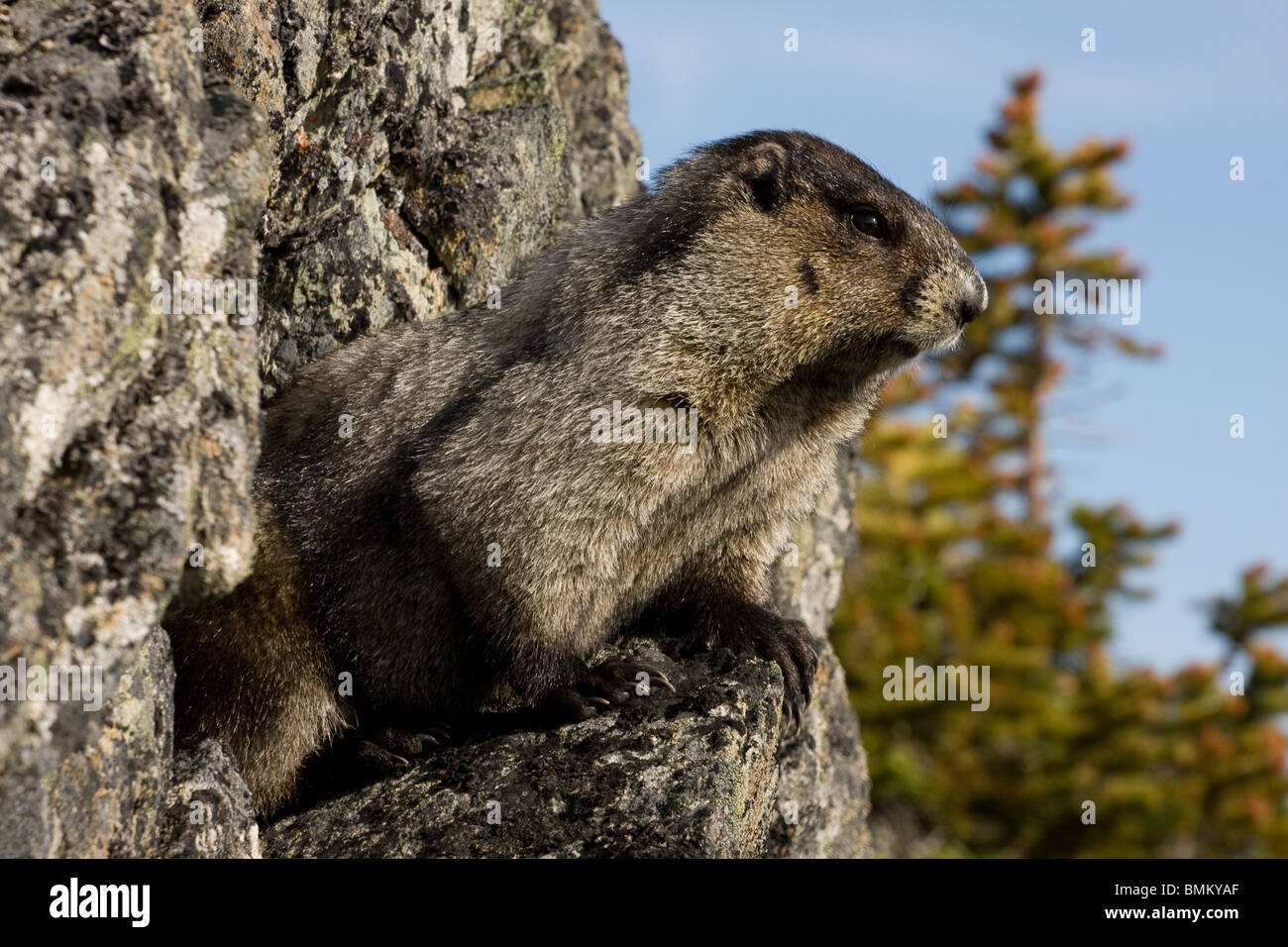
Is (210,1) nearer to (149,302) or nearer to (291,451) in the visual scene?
(291,451)

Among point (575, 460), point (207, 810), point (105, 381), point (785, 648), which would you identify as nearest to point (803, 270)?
point (575, 460)

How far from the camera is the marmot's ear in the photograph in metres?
7.11

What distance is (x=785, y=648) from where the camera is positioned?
24.5 feet

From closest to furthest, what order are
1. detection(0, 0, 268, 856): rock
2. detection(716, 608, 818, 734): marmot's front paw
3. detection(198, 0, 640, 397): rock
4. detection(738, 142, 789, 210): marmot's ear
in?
detection(0, 0, 268, 856): rock
detection(738, 142, 789, 210): marmot's ear
detection(716, 608, 818, 734): marmot's front paw
detection(198, 0, 640, 397): rock

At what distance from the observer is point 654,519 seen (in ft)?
22.5

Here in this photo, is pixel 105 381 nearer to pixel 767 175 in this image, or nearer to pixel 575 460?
pixel 575 460

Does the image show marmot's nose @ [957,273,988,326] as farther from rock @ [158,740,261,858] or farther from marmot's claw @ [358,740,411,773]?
rock @ [158,740,261,858]

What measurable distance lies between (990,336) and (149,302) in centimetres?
2412

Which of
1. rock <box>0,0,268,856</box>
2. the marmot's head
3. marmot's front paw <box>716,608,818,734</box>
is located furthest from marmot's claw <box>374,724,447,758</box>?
the marmot's head

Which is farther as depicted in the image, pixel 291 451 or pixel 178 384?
pixel 291 451

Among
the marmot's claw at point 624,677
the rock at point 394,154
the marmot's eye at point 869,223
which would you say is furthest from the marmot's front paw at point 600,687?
the rock at point 394,154

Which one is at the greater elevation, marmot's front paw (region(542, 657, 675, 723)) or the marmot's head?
the marmot's head

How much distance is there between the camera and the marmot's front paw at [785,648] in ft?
24.2
